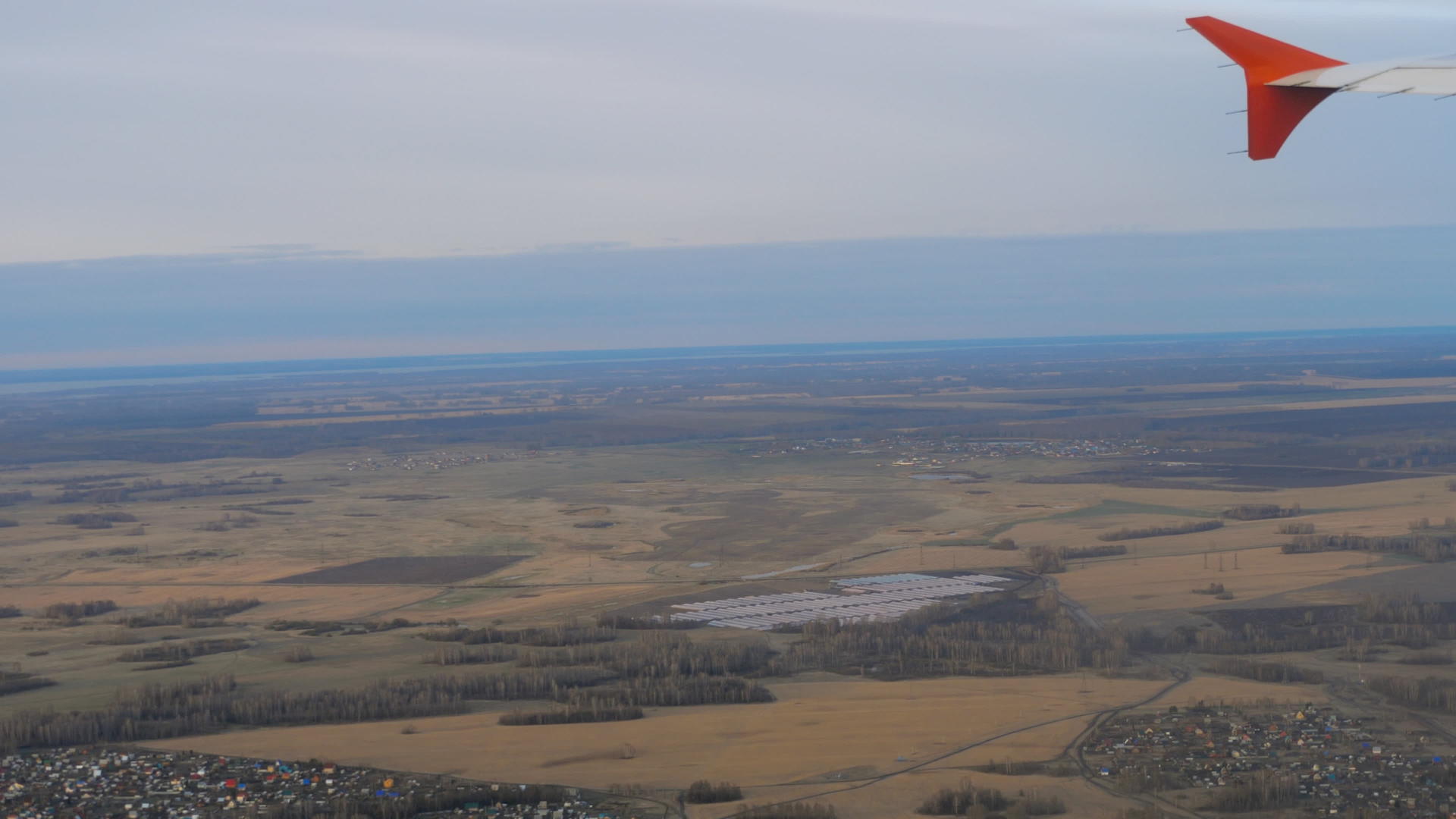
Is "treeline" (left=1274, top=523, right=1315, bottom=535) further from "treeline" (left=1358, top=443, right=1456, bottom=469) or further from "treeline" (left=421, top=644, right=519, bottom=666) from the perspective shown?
"treeline" (left=421, top=644, right=519, bottom=666)

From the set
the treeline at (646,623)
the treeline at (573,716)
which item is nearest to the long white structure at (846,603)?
the treeline at (646,623)

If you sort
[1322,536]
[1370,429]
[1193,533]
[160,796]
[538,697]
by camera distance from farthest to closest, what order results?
[1370,429] → [1193,533] → [1322,536] → [538,697] → [160,796]

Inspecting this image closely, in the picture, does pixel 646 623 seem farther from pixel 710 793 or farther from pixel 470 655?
pixel 710 793

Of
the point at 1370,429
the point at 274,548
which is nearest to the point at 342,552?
the point at 274,548

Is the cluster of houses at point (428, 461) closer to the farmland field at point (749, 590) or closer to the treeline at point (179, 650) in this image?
the farmland field at point (749, 590)

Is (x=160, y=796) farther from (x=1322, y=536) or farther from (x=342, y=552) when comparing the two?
(x=1322, y=536)

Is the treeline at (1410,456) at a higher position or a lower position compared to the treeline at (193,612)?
lower
